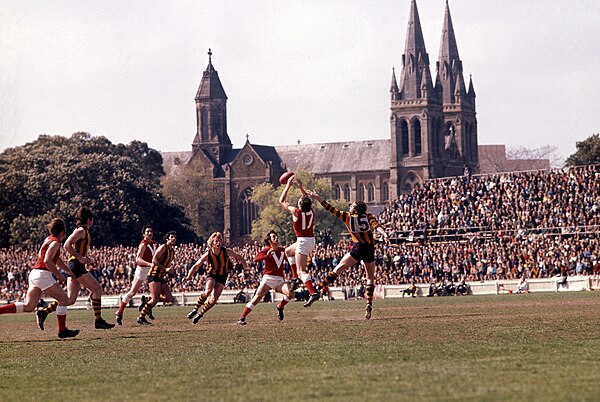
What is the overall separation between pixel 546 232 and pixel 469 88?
4995 inches

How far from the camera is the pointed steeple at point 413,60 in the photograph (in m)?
170

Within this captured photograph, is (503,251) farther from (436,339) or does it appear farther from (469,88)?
(469,88)

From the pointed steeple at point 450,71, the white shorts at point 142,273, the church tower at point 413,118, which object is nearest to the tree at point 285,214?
the church tower at point 413,118

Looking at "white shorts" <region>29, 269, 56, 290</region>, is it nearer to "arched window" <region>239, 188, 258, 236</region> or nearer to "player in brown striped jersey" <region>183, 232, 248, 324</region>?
"player in brown striped jersey" <region>183, 232, 248, 324</region>

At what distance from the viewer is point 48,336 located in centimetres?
2469

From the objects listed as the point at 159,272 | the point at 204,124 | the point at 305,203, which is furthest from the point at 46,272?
the point at 204,124

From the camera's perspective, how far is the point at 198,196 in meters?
173

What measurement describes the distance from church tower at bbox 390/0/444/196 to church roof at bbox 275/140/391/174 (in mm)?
6387

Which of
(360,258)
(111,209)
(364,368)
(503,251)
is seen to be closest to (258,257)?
(360,258)

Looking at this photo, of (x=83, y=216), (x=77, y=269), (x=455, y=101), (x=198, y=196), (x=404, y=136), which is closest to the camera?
(x=83, y=216)

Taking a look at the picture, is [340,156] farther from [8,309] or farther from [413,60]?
[8,309]

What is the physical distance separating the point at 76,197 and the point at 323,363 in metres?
83.7

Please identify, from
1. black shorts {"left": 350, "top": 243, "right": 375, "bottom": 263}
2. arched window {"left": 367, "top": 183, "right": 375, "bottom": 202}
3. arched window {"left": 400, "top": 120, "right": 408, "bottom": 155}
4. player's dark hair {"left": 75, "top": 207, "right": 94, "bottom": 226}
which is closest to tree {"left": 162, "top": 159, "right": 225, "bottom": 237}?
arched window {"left": 367, "top": 183, "right": 375, "bottom": 202}

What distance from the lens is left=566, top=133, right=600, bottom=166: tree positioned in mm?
123500
